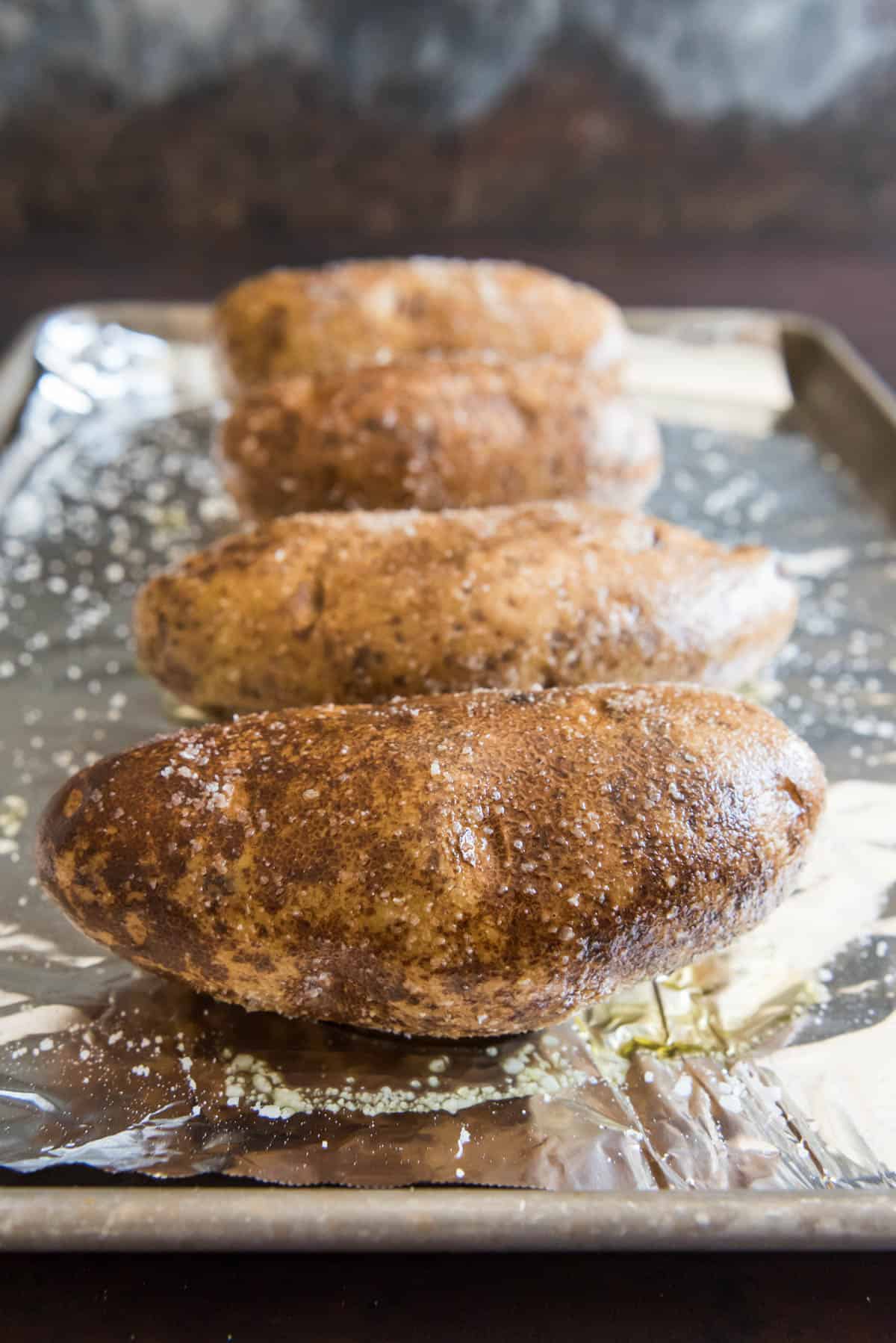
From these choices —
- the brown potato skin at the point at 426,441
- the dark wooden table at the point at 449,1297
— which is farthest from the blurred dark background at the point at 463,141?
the dark wooden table at the point at 449,1297

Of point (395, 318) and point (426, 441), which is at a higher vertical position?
point (395, 318)

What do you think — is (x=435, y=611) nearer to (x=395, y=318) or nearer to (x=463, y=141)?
(x=395, y=318)

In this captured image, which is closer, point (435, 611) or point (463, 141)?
point (435, 611)

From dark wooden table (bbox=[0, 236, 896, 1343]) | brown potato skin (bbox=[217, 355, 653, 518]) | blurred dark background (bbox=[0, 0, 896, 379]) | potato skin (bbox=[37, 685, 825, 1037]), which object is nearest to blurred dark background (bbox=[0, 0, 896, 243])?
blurred dark background (bbox=[0, 0, 896, 379])

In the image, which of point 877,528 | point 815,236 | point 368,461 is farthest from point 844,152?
point 368,461

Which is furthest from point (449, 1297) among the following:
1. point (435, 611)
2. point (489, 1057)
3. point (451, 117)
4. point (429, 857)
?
point (451, 117)
